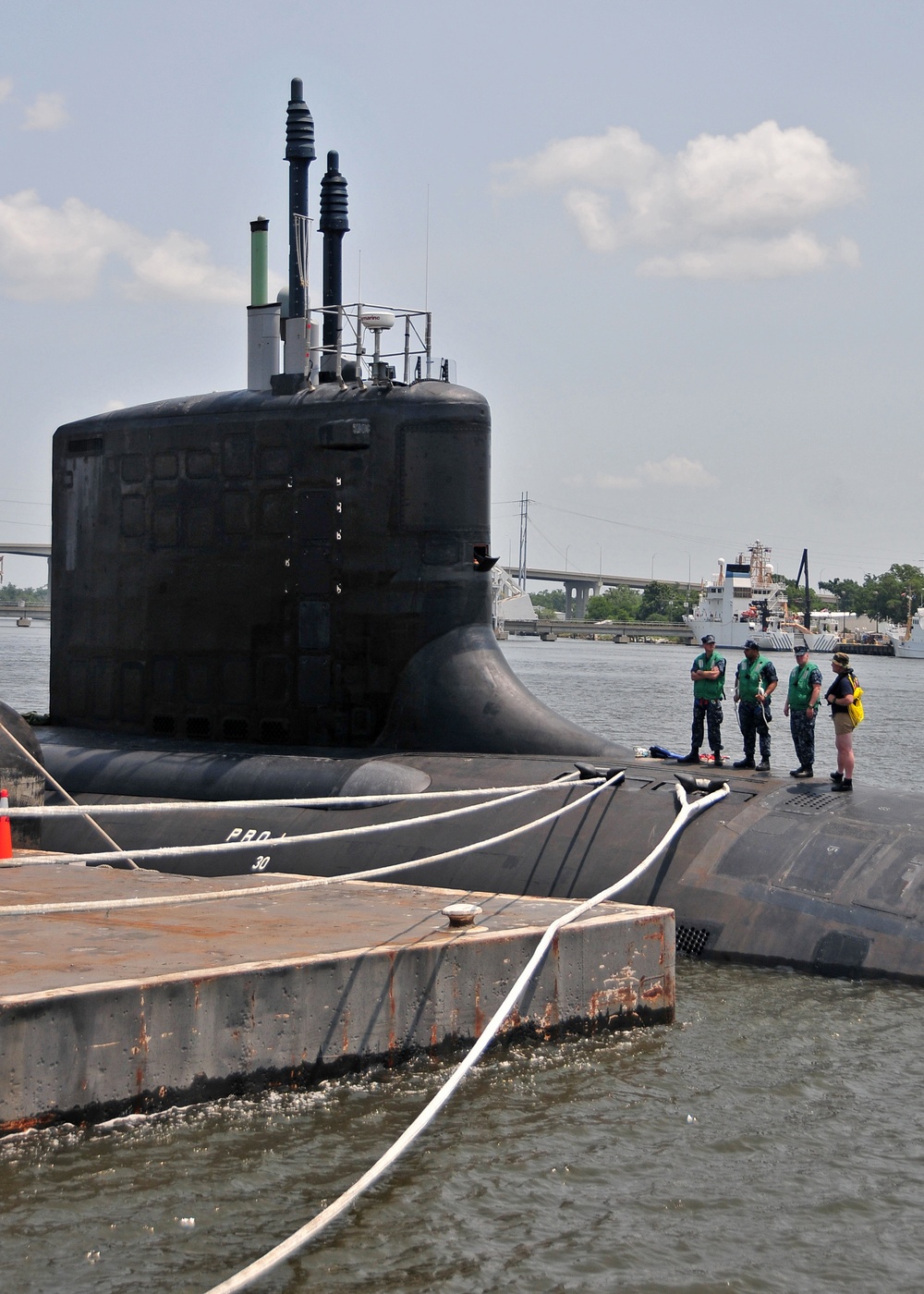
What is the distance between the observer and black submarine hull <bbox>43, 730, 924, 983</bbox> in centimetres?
1239

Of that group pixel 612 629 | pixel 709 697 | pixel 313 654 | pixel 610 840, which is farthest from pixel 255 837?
pixel 612 629

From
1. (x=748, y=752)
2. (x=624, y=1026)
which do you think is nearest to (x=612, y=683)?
(x=748, y=752)

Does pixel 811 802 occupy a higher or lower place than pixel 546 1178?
higher

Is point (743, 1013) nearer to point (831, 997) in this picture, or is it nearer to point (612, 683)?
point (831, 997)

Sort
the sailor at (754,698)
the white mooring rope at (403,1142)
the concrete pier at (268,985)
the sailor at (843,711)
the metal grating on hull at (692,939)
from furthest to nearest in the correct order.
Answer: the sailor at (754,698), the sailor at (843,711), the metal grating on hull at (692,939), the concrete pier at (268,985), the white mooring rope at (403,1142)

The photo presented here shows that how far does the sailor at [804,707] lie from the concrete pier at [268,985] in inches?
186

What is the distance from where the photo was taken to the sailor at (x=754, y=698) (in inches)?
616

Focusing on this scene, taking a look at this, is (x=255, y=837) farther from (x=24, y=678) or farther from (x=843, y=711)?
(x=24, y=678)

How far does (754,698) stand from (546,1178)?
8.41m

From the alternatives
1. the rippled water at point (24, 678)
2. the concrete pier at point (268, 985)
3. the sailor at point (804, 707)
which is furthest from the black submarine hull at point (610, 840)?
the rippled water at point (24, 678)

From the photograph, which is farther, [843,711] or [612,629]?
[612,629]

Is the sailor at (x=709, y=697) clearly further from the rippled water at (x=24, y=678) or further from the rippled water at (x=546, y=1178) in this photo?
the rippled water at (x=24, y=678)

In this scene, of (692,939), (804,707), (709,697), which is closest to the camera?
(692,939)

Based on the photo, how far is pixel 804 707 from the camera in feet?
50.2
